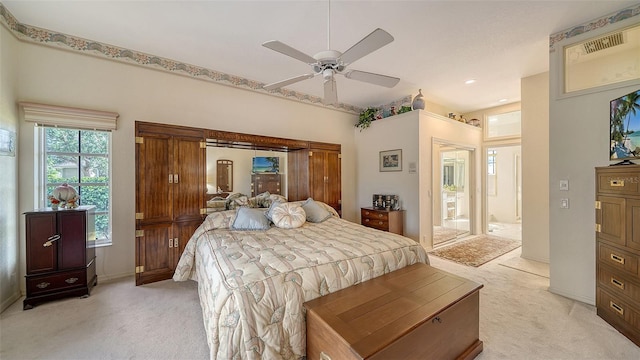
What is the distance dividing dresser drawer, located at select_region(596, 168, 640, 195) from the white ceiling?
167 centimetres

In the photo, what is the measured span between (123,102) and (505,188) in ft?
30.1

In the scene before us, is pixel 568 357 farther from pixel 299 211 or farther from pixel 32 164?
pixel 32 164

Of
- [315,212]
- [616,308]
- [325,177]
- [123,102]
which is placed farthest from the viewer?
[325,177]

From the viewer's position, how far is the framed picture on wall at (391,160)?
14.9 ft

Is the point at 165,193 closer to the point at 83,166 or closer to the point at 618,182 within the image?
the point at 83,166

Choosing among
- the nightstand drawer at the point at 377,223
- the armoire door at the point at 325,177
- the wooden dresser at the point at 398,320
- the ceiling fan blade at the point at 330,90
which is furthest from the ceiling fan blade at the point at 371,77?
the nightstand drawer at the point at 377,223

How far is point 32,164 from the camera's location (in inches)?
104

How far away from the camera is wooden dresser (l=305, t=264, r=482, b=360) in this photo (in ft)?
4.17

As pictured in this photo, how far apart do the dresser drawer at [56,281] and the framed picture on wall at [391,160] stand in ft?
15.4

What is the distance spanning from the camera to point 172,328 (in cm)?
208

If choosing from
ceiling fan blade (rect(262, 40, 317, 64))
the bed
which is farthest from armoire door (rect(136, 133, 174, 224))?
ceiling fan blade (rect(262, 40, 317, 64))

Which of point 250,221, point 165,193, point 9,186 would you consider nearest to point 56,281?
point 9,186

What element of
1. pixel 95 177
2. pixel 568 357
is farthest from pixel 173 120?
pixel 568 357

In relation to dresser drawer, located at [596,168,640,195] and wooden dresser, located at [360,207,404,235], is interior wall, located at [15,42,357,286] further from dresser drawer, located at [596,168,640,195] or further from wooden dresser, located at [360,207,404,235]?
dresser drawer, located at [596,168,640,195]
